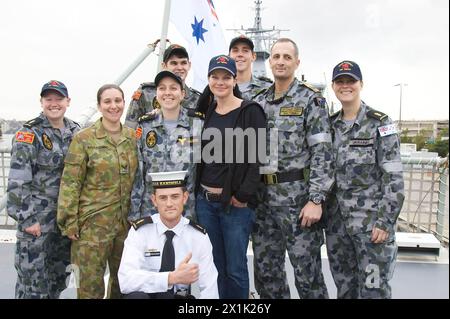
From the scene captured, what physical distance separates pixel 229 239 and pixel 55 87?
4.92ft

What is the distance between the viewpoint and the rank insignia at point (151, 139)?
2.51m

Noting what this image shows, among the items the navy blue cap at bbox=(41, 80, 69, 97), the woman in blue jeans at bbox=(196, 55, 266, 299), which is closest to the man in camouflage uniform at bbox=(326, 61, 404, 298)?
the woman in blue jeans at bbox=(196, 55, 266, 299)

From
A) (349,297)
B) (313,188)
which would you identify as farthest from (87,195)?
(349,297)

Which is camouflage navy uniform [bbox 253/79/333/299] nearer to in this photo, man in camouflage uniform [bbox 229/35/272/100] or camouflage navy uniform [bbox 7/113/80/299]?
man in camouflage uniform [bbox 229/35/272/100]

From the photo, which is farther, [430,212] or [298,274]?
[430,212]

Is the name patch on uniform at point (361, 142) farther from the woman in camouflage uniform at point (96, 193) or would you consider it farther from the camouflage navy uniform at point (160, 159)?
the woman in camouflage uniform at point (96, 193)

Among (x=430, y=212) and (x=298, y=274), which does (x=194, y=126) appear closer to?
(x=298, y=274)

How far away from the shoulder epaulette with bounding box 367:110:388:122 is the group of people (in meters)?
0.01

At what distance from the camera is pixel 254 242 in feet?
9.02

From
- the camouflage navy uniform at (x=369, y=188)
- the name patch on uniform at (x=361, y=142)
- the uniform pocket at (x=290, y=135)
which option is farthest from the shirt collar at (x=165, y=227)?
the name patch on uniform at (x=361, y=142)

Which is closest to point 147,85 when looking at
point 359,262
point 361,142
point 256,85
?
point 256,85

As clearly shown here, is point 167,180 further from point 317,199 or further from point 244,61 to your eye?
point 244,61

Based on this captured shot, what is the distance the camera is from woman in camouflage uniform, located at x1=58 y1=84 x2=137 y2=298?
8.07ft
